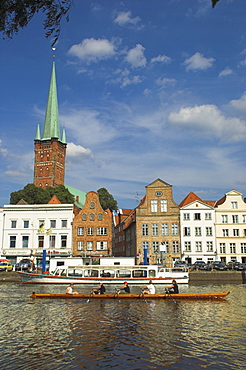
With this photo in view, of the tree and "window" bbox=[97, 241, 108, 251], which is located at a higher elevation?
the tree

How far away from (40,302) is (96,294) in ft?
17.9

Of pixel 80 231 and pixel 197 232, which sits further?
pixel 80 231

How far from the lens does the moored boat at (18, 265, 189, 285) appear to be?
50312 mm

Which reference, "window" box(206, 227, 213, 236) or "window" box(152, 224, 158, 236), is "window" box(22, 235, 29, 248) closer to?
"window" box(152, 224, 158, 236)

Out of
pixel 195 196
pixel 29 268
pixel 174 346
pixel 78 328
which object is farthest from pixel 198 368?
pixel 195 196

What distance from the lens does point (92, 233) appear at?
76688 mm

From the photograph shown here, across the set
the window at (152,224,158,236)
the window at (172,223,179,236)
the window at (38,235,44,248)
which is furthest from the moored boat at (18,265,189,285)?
the window at (38,235,44,248)

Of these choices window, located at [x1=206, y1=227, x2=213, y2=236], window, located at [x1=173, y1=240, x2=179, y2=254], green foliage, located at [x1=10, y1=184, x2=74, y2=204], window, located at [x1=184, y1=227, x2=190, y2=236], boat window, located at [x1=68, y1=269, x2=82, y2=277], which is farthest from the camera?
green foliage, located at [x1=10, y1=184, x2=74, y2=204]

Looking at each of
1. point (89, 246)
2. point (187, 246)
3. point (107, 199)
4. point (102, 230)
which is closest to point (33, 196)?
point (107, 199)

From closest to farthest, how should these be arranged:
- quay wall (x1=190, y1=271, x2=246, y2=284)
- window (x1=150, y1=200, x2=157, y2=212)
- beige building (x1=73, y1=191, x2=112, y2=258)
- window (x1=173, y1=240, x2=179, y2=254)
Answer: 1. quay wall (x1=190, y1=271, x2=246, y2=284)
2. window (x1=173, y1=240, x2=179, y2=254)
3. window (x1=150, y1=200, x2=157, y2=212)
4. beige building (x1=73, y1=191, x2=112, y2=258)

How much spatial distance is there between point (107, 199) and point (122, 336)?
289 feet

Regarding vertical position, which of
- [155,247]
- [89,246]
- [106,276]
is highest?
[89,246]

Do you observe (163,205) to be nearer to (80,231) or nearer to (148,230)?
(148,230)

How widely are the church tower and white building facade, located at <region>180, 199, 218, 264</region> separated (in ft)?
345
